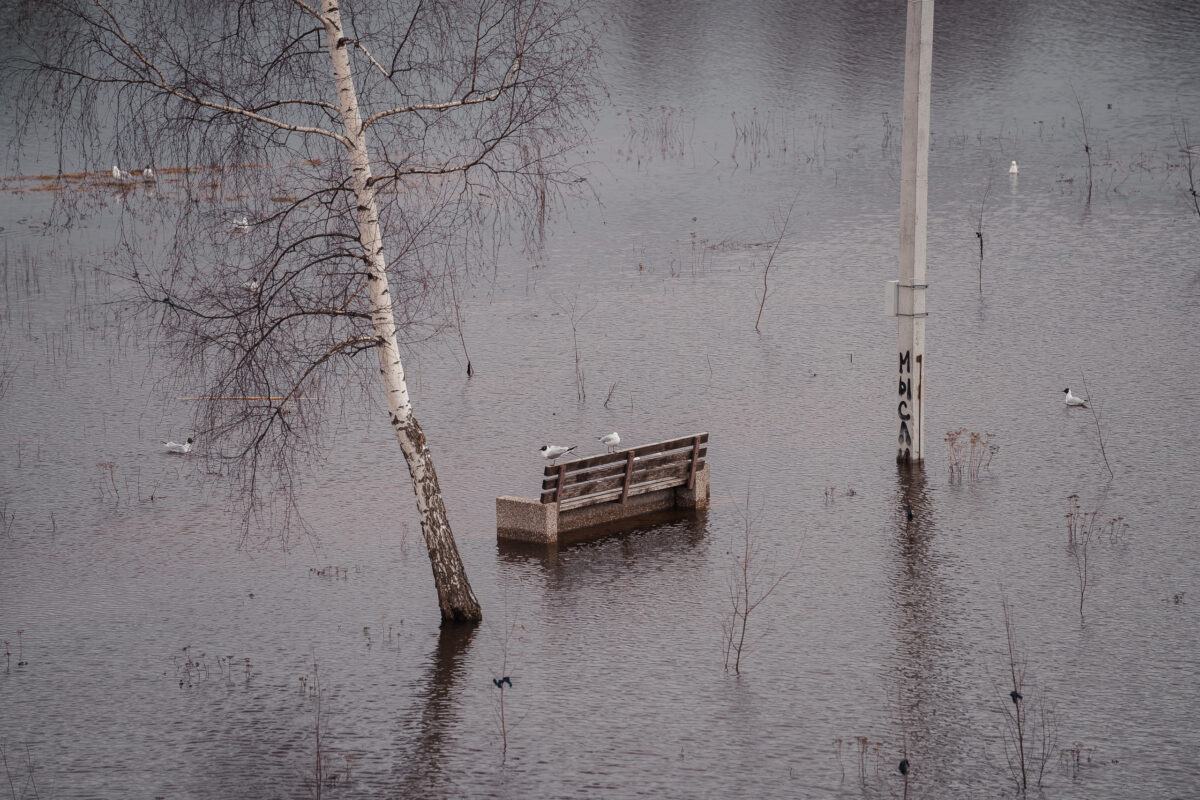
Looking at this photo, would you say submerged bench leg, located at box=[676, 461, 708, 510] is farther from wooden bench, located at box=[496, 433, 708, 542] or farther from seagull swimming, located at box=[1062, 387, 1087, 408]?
seagull swimming, located at box=[1062, 387, 1087, 408]

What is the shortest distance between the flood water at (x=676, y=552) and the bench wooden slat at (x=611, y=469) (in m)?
0.99

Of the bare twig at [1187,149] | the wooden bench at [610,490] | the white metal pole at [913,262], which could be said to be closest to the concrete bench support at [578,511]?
the wooden bench at [610,490]

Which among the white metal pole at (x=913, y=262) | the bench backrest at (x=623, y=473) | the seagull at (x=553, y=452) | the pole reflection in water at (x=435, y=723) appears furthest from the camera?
the white metal pole at (x=913, y=262)

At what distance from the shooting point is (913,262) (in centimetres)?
2470

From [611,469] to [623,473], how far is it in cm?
22

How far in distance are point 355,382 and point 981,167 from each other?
3293 cm

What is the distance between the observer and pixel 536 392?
101 ft

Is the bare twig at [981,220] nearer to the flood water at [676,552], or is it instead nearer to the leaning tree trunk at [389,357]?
the flood water at [676,552]

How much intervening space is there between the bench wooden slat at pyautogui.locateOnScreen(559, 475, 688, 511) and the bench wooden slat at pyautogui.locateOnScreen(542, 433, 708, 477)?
44 cm

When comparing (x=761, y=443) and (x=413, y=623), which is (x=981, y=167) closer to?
(x=761, y=443)

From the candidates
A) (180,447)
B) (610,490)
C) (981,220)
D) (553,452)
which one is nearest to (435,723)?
(610,490)

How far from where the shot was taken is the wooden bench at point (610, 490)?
2072 centimetres

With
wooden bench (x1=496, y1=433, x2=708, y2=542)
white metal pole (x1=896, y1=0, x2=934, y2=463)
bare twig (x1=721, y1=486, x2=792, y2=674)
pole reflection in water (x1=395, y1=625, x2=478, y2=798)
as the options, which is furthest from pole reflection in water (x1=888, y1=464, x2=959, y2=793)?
pole reflection in water (x1=395, y1=625, x2=478, y2=798)

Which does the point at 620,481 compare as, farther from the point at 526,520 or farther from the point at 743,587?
the point at 743,587
